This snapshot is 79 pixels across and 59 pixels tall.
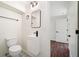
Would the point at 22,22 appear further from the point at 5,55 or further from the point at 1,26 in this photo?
the point at 5,55

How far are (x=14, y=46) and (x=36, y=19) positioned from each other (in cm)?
60

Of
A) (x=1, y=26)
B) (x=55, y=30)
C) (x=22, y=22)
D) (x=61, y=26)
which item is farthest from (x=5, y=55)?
(x=61, y=26)

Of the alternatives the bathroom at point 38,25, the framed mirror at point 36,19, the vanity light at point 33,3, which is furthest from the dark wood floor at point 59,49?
the vanity light at point 33,3

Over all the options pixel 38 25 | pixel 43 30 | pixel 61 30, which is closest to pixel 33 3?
pixel 38 25

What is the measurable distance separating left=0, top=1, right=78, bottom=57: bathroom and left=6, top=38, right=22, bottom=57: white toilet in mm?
32

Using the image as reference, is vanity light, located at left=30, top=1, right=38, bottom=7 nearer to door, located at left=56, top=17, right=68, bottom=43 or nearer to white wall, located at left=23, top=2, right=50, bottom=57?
white wall, located at left=23, top=2, right=50, bottom=57

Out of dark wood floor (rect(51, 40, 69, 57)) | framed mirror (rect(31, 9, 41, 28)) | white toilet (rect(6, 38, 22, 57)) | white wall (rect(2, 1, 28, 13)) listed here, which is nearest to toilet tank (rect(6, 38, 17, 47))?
white toilet (rect(6, 38, 22, 57))

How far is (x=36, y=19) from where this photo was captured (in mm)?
1278

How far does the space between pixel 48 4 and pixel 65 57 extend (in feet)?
2.98

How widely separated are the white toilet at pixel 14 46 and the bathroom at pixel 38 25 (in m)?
0.03

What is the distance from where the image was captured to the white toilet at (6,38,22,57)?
1224 millimetres

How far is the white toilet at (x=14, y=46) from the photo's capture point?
122cm

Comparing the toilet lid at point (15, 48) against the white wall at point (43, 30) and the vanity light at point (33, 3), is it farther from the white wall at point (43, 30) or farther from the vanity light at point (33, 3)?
the vanity light at point (33, 3)

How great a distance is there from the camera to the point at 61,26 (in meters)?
1.21
